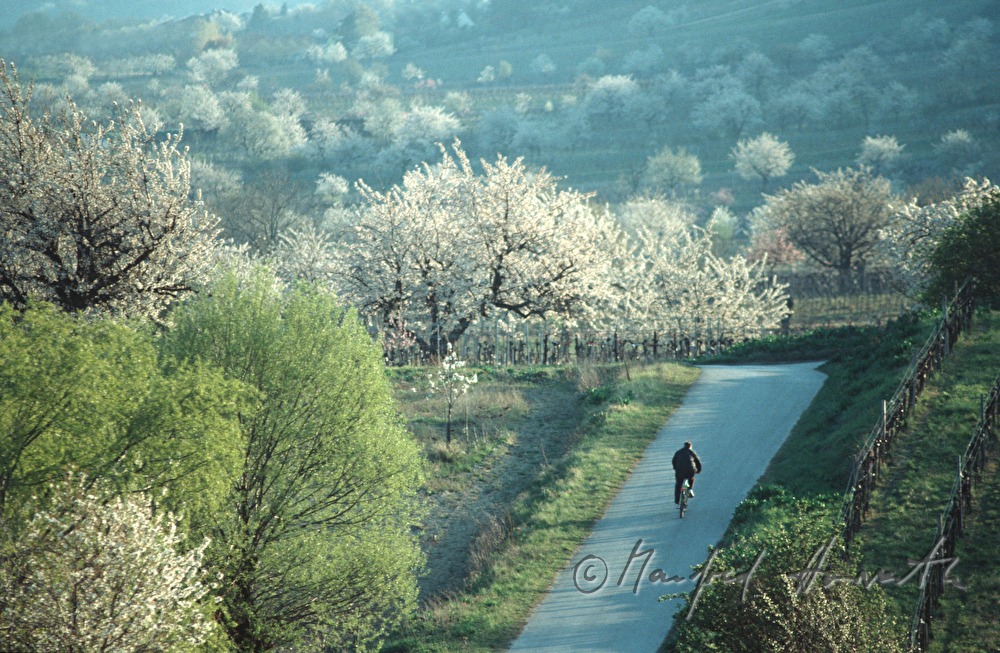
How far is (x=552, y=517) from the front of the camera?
2155 centimetres

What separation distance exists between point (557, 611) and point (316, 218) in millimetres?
77931

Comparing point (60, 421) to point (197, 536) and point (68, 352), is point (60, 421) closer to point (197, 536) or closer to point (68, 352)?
point (68, 352)

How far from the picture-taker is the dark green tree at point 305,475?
1831cm

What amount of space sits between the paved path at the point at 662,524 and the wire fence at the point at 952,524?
4.15 metres

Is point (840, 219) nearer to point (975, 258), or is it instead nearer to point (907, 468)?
point (975, 258)

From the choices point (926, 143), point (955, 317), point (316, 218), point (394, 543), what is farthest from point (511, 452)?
point (926, 143)

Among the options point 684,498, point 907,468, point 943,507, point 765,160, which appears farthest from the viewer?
point 765,160

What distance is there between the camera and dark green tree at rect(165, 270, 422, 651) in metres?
18.3

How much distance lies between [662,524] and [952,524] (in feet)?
19.9

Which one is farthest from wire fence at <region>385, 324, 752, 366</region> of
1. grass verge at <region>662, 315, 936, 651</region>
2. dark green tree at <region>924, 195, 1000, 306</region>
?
dark green tree at <region>924, 195, 1000, 306</region>

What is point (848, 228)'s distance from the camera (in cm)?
6381

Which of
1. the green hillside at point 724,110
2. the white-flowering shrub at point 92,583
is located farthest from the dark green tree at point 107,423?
the green hillside at point 724,110

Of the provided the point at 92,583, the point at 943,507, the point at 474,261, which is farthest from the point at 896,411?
the point at 474,261

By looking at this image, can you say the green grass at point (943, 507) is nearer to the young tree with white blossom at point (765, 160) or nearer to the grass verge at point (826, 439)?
the grass verge at point (826, 439)
